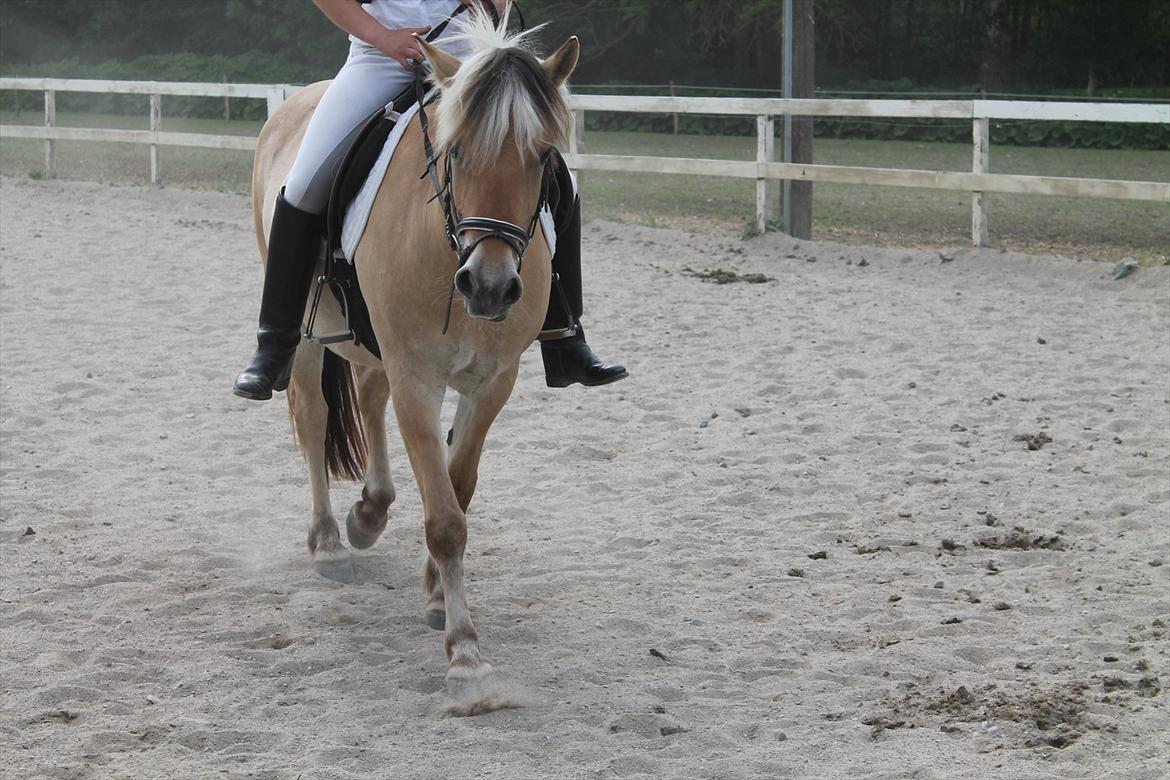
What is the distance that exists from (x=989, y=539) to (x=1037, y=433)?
151 centimetres

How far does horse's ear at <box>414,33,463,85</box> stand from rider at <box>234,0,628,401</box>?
22.2 inches

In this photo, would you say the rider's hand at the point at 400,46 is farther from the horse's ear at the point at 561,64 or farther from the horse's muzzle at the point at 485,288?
the horse's muzzle at the point at 485,288

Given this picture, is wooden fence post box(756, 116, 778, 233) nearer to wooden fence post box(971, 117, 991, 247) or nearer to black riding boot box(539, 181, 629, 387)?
wooden fence post box(971, 117, 991, 247)

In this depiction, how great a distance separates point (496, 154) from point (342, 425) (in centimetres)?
217

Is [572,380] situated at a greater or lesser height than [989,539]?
greater

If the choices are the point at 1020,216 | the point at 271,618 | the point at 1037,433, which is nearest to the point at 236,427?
the point at 271,618

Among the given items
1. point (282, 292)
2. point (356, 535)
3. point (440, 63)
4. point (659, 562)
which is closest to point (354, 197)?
point (282, 292)

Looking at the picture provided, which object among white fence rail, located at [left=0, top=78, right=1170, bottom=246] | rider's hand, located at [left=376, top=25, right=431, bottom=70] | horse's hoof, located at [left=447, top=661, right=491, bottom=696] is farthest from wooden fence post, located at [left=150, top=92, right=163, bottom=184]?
horse's hoof, located at [left=447, top=661, right=491, bottom=696]

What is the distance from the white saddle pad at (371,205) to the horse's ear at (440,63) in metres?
0.55

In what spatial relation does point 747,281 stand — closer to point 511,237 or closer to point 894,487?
point 894,487

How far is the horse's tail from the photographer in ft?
17.6

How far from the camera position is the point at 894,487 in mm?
5871

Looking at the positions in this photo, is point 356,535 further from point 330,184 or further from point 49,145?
point 49,145

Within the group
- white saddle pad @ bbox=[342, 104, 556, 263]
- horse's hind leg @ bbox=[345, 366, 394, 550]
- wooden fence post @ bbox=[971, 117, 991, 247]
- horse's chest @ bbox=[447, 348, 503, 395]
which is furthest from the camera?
wooden fence post @ bbox=[971, 117, 991, 247]
